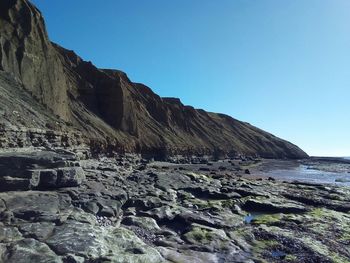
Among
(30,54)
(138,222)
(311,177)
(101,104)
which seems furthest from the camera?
(101,104)

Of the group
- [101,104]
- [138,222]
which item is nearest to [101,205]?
[138,222]

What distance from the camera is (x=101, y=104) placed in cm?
9688

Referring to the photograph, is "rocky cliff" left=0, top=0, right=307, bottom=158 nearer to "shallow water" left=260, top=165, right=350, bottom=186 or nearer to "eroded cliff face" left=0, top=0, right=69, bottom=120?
"eroded cliff face" left=0, top=0, right=69, bottom=120

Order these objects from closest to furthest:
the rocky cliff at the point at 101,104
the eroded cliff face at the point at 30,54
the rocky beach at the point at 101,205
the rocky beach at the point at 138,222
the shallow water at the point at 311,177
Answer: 1. the rocky beach at the point at 138,222
2. the rocky beach at the point at 101,205
3. the eroded cliff face at the point at 30,54
4. the rocky cliff at the point at 101,104
5. the shallow water at the point at 311,177

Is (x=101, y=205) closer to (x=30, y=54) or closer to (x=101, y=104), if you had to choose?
(x=30, y=54)

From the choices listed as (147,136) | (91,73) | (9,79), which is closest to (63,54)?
(91,73)

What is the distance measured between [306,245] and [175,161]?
7746 centimetres

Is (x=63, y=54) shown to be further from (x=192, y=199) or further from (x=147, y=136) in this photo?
(x=192, y=199)

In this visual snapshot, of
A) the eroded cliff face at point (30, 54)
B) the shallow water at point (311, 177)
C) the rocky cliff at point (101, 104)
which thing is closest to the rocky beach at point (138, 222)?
the rocky cliff at point (101, 104)

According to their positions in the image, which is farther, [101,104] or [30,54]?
[101,104]

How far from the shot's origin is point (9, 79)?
53.2 metres

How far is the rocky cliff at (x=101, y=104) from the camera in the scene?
60.4 metres

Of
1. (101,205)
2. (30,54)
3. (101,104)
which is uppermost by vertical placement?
(30,54)

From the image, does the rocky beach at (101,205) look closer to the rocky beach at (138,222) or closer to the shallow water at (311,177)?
the rocky beach at (138,222)
